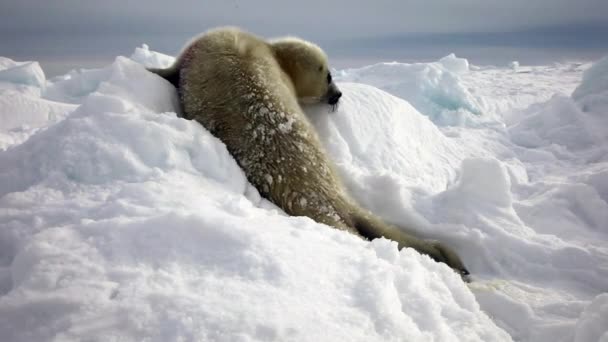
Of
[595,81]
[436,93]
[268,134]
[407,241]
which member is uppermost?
[268,134]

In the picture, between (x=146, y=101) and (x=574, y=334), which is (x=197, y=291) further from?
(x=146, y=101)

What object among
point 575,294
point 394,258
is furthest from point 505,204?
point 394,258

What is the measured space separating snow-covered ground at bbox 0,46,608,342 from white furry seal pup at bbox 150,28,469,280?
0.57 feet

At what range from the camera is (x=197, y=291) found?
1116mm

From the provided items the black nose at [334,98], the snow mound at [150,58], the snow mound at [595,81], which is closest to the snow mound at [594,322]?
the black nose at [334,98]

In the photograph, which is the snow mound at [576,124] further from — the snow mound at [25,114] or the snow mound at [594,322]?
the snow mound at [25,114]

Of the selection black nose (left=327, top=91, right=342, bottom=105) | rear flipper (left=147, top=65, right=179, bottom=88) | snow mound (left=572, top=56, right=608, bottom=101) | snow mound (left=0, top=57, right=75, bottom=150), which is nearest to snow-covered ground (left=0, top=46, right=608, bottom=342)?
rear flipper (left=147, top=65, right=179, bottom=88)

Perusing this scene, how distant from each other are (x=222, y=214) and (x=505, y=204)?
229 centimetres

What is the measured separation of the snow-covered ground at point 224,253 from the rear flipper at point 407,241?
6.5 inches

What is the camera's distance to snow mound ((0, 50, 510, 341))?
1.02 meters

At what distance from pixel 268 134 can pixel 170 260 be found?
140 cm

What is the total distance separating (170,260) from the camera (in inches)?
48.4

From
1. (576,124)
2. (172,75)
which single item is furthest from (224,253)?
(576,124)

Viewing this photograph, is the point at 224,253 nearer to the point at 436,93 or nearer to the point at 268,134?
the point at 268,134
